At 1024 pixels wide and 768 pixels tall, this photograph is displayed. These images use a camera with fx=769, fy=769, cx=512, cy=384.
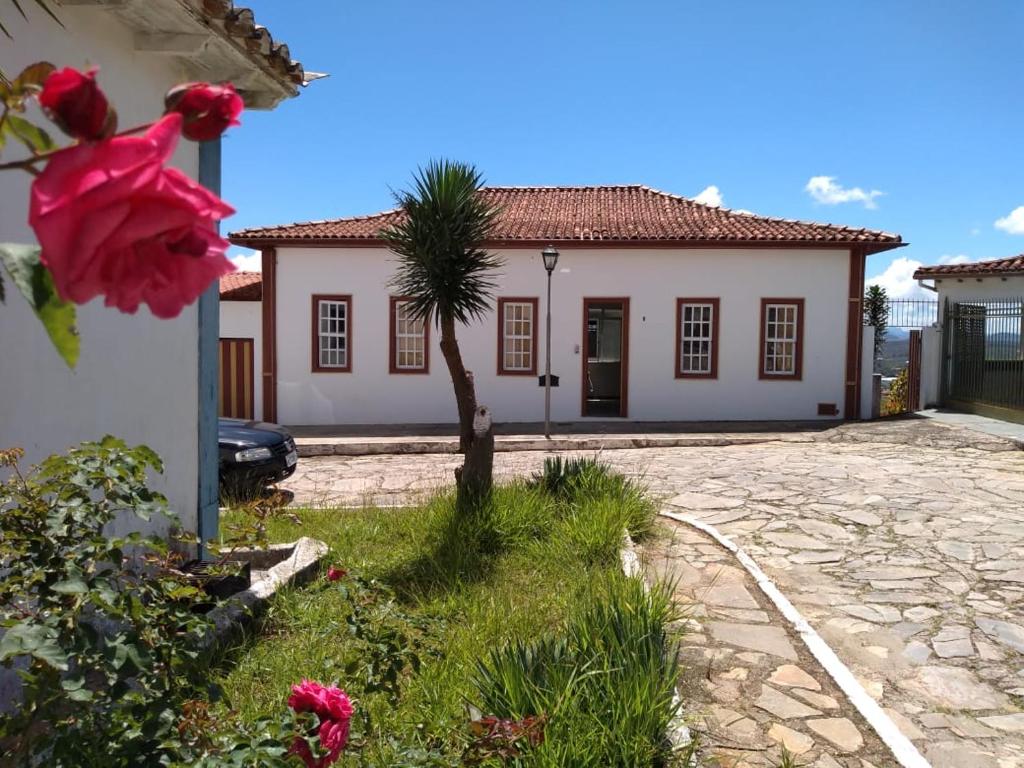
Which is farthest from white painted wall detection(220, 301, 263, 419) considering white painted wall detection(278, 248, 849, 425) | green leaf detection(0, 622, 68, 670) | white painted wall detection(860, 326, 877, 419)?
green leaf detection(0, 622, 68, 670)

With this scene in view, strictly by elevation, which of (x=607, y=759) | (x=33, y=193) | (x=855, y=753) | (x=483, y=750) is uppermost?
(x=33, y=193)

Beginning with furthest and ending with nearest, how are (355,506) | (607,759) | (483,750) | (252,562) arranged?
(355,506) < (252,562) < (607,759) < (483,750)

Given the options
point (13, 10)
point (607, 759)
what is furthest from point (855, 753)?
point (13, 10)

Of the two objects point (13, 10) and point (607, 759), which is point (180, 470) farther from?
point (607, 759)

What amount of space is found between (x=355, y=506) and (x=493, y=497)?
1.92 meters

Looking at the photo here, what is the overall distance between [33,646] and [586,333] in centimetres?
1519

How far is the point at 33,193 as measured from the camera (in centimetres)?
61

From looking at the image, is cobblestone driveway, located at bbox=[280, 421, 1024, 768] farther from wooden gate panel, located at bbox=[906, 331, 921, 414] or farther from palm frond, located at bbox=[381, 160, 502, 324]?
wooden gate panel, located at bbox=[906, 331, 921, 414]

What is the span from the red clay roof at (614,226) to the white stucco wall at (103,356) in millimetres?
9943

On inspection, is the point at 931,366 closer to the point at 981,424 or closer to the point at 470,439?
the point at 981,424

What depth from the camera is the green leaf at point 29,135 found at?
0.75 m

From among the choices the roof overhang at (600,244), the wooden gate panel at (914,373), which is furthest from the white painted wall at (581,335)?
the wooden gate panel at (914,373)

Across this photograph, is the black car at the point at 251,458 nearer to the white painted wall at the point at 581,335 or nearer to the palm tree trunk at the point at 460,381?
the palm tree trunk at the point at 460,381

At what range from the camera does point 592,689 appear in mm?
3160
